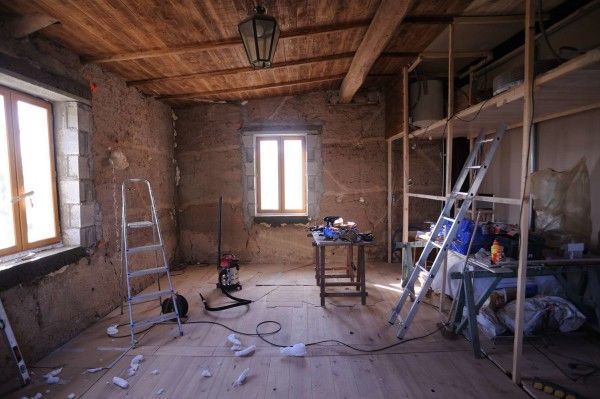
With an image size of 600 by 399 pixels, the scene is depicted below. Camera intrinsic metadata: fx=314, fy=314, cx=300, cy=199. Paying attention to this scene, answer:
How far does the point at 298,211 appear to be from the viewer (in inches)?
235

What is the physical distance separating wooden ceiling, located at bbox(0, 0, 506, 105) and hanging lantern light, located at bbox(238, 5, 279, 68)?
412 mm

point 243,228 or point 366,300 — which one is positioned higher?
point 243,228

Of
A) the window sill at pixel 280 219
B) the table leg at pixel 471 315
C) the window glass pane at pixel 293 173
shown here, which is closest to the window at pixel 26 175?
the window sill at pixel 280 219

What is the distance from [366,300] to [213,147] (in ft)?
12.5

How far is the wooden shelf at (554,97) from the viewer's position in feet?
6.44

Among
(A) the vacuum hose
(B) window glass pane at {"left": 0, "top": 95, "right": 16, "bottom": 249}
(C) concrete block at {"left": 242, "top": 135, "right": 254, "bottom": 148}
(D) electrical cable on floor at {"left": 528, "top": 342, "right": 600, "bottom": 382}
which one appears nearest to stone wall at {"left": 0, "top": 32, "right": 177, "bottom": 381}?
(B) window glass pane at {"left": 0, "top": 95, "right": 16, "bottom": 249}

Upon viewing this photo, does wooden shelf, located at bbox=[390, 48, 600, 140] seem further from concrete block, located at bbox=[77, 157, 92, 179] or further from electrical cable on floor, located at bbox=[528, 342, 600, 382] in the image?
concrete block, located at bbox=[77, 157, 92, 179]

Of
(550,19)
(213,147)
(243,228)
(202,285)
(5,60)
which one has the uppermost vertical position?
(550,19)

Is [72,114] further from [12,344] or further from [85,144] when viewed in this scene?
[12,344]

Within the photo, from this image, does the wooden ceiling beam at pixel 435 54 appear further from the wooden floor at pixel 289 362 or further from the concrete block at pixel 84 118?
the concrete block at pixel 84 118

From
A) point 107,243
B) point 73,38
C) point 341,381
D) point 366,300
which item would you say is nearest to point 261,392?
point 341,381

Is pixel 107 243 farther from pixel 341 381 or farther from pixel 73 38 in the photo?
pixel 341 381

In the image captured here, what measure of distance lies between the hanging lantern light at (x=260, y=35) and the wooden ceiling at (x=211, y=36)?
412 mm

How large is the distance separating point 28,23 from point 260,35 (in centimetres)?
195
